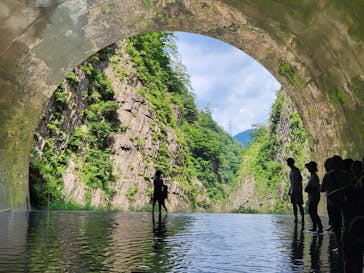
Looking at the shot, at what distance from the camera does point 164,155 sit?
36688 mm

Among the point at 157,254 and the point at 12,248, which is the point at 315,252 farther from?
the point at 12,248

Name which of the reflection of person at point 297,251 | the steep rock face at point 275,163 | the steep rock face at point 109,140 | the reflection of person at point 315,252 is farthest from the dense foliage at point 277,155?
the reflection of person at point 297,251

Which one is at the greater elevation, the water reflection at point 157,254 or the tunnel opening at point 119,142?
the tunnel opening at point 119,142

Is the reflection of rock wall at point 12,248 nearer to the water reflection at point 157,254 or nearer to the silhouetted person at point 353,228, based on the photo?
the water reflection at point 157,254

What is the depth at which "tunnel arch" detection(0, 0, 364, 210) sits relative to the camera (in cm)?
1093

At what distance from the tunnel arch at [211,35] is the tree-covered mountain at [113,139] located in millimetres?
7147

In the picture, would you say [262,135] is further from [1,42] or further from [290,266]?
[290,266]

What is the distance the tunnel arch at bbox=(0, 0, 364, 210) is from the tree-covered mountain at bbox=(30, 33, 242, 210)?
→ 715 cm

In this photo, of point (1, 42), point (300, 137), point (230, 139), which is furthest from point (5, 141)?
point (230, 139)

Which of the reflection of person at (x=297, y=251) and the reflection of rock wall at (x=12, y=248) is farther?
the reflection of person at (x=297, y=251)

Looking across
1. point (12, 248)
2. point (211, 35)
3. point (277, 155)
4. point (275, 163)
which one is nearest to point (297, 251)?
point (12, 248)

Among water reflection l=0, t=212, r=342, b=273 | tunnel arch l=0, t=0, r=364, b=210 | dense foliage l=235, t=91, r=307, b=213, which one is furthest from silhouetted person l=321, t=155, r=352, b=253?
dense foliage l=235, t=91, r=307, b=213

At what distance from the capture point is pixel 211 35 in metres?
15.4

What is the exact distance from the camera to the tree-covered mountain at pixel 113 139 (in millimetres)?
25469
